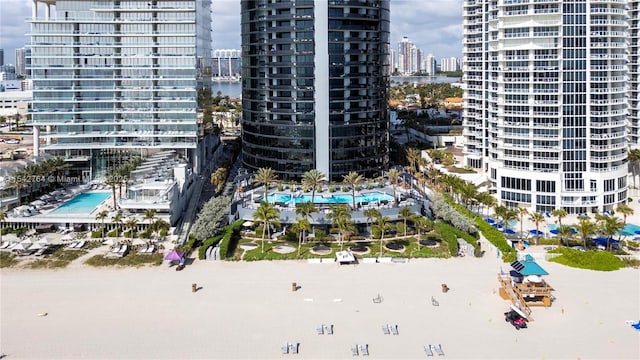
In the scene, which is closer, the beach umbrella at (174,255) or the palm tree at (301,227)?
the beach umbrella at (174,255)

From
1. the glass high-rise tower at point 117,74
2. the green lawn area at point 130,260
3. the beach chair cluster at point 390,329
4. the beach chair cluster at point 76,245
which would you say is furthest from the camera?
the glass high-rise tower at point 117,74

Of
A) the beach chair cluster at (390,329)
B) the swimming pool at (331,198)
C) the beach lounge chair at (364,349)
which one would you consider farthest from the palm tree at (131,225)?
the beach lounge chair at (364,349)

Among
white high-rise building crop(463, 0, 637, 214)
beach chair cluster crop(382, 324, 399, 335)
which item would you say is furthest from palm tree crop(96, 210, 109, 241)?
white high-rise building crop(463, 0, 637, 214)

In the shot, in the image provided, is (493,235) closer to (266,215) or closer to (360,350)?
(266,215)

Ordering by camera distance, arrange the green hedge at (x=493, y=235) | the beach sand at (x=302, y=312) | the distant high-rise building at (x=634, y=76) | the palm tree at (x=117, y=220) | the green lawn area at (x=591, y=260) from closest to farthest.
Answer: the beach sand at (x=302, y=312), the green lawn area at (x=591, y=260), the green hedge at (x=493, y=235), the palm tree at (x=117, y=220), the distant high-rise building at (x=634, y=76)

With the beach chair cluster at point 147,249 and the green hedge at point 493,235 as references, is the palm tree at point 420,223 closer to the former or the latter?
the green hedge at point 493,235

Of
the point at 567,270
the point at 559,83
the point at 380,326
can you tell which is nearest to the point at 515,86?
the point at 559,83

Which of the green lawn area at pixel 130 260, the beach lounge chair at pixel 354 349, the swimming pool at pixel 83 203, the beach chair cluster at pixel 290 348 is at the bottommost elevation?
the beach lounge chair at pixel 354 349
